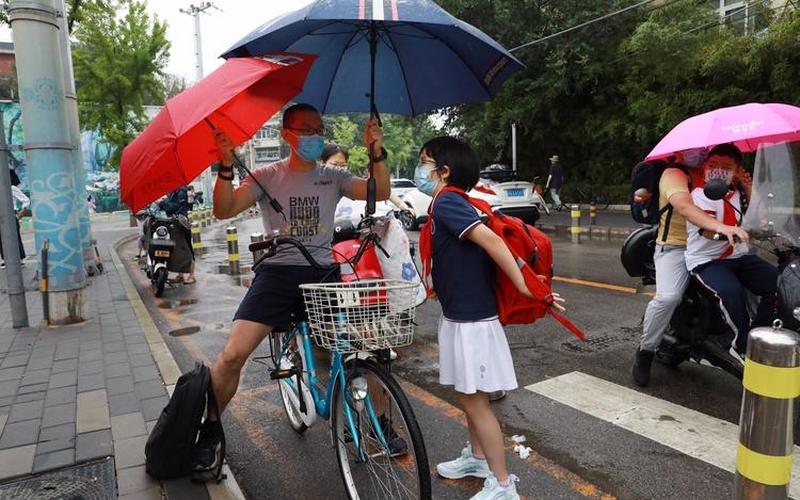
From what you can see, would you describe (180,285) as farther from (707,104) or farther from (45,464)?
(707,104)

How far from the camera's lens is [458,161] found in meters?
2.65

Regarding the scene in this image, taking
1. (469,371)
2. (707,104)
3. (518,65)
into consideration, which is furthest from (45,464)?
(707,104)

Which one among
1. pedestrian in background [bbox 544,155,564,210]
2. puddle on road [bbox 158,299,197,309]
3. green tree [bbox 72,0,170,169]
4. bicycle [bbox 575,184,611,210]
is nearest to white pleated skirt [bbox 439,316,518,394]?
puddle on road [bbox 158,299,197,309]

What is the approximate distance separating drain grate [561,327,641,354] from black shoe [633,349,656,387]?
81 cm

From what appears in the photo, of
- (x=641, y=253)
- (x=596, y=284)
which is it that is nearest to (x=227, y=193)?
(x=641, y=253)

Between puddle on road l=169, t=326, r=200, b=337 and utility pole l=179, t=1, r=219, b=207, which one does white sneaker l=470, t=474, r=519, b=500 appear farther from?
utility pole l=179, t=1, r=219, b=207

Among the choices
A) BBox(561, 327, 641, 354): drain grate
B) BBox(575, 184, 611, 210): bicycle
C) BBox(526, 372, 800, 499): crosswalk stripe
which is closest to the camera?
BBox(526, 372, 800, 499): crosswalk stripe

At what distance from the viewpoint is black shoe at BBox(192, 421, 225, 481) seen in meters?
2.99

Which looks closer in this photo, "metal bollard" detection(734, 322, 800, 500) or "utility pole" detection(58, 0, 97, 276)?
"metal bollard" detection(734, 322, 800, 500)

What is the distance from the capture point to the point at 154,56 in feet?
72.8

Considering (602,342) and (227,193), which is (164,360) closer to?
(227,193)

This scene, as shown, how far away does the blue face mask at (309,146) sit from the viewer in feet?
9.97

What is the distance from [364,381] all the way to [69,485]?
1691mm

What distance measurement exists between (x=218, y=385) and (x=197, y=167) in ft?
3.70
